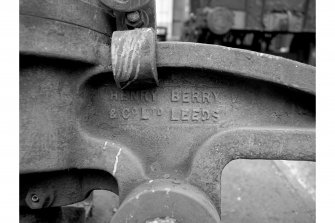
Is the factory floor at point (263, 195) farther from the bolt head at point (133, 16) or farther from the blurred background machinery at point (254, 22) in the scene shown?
the blurred background machinery at point (254, 22)

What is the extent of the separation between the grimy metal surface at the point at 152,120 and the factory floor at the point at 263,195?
3.11 ft

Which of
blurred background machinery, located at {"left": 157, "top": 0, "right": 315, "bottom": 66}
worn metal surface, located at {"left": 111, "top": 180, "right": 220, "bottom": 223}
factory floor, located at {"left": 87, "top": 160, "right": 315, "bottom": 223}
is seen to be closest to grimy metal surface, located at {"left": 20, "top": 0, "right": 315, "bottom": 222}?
worn metal surface, located at {"left": 111, "top": 180, "right": 220, "bottom": 223}

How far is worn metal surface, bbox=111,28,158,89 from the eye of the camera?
1.09 metres

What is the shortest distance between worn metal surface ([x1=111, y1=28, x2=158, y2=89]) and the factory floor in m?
1.22

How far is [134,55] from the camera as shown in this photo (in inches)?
42.8

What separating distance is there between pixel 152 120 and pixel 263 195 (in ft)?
5.22

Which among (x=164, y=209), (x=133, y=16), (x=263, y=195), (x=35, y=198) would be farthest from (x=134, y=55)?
(x=263, y=195)

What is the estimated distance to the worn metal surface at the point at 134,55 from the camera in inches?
42.8

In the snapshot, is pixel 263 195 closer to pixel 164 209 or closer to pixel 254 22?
pixel 164 209

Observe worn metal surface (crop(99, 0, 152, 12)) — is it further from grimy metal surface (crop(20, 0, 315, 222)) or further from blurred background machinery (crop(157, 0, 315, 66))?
blurred background machinery (crop(157, 0, 315, 66))

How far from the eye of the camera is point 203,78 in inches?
48.8

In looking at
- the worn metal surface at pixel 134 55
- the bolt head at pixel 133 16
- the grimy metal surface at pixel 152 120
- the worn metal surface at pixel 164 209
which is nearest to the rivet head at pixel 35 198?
the grimy metal surface at pixel 152 120

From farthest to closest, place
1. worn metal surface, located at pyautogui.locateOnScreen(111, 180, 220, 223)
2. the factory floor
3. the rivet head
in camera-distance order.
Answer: the factory floor < the rivet head < worn metal surface, located at pyautogui.locateOnScreen(111, 180, 220, 223)

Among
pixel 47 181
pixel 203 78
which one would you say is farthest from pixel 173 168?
pixel 47 181
